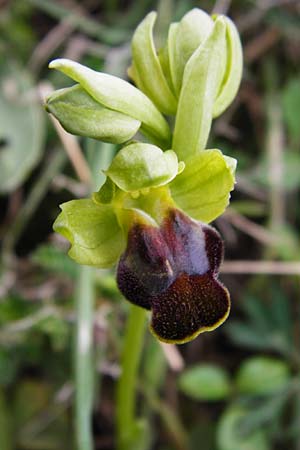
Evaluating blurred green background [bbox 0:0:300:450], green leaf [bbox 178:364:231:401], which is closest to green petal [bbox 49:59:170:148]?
blurred green background [bbox 0:0:300:450]

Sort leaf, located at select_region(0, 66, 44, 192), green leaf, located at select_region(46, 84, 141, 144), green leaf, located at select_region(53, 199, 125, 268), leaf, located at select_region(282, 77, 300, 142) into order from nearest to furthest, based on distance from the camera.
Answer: green leaf, located at select_region(46, 84, 141, 144) < green leaf, located at select_region(53, 199, 125, 268) < leaf, located at select_region(0, 66, 44, 192) < leaf, located at select_region(282, 77, 300, 142)

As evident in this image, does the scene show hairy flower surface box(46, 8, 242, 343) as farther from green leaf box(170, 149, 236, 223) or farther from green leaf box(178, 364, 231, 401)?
green leaf box(178, 364, 231, 401)

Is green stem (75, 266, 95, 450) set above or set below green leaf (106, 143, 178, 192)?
below

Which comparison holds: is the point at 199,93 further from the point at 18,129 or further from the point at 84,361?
the point at 18,129

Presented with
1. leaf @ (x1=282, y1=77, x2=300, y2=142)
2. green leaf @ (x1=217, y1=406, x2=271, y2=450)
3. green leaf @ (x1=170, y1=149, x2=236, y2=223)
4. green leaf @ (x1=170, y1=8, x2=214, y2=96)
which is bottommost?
green leaf @ (x1=217, y1=406, x2=271, y2=450)

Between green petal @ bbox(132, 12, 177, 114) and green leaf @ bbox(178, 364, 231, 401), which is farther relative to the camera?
green leaf @ bbox(178, 364, 231, 401)

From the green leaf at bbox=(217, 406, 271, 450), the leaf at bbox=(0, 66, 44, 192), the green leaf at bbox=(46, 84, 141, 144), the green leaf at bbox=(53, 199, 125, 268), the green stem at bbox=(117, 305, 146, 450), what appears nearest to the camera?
the green leaf at bbox=(46, 84, 141, 144)

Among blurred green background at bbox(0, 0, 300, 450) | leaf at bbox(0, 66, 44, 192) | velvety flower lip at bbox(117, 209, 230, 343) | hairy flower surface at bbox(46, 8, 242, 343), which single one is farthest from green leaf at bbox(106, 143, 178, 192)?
leaf at bbox(0, 66, 44, 192)
